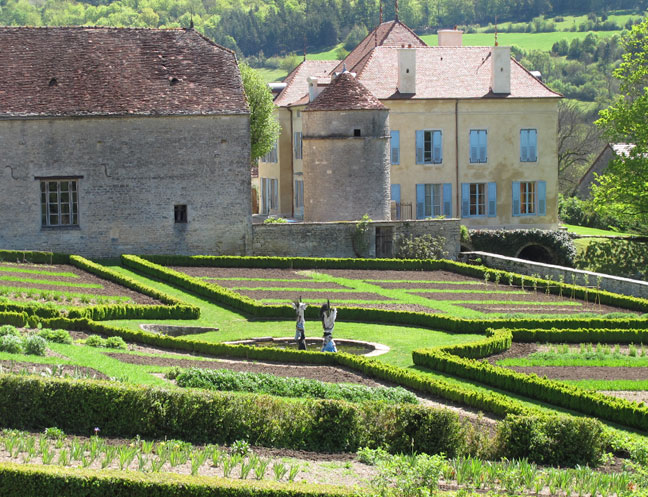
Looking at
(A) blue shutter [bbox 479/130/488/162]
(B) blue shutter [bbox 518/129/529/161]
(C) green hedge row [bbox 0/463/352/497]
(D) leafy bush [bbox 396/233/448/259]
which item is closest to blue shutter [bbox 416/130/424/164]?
(A) blue shutter [bbox 479/130/488/162]

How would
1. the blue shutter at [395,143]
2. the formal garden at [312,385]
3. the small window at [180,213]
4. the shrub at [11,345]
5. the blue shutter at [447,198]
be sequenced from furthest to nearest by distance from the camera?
the blue shutter at [447,198], the blue shutter at [395,143], the small window at [180,213], the shrub at [11,345], the formal garden at [312,385]

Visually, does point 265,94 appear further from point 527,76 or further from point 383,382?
point 383,382

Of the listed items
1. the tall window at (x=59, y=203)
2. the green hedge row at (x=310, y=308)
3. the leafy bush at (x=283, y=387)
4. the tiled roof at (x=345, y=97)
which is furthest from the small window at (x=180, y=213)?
the leafy bush at (x=283, y=387)

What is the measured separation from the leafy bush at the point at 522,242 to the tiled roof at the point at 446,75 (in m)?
7.99

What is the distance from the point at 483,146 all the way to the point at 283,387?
1479 inches

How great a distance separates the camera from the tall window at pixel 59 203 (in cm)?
4916

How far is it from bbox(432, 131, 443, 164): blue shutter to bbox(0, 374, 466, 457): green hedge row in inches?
1556

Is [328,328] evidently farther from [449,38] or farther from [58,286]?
[449,38]

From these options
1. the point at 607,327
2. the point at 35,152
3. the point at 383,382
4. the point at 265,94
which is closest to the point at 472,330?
the point at 607,327

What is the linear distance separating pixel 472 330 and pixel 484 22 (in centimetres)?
12711

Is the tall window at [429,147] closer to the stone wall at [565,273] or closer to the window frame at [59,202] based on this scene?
the stone wall at [565,273]

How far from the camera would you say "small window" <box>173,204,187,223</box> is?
5031 centimetres

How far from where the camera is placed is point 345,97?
178 ft

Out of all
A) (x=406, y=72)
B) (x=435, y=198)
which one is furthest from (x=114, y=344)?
(x=406, y=72)
